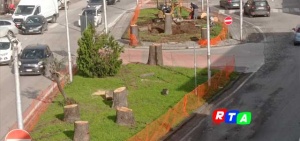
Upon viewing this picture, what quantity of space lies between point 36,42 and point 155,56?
13.5 meters

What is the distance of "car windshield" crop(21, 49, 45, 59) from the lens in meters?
43.4

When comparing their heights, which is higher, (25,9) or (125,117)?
(25,9)

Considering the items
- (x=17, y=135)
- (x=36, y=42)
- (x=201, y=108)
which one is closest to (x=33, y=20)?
(x=36, y=42)

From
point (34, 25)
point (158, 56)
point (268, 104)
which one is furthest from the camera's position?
point (34, 25)

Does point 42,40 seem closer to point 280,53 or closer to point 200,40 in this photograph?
point 200,40

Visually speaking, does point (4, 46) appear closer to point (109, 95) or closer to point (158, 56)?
point (158, 56)

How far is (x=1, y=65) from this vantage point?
151ft

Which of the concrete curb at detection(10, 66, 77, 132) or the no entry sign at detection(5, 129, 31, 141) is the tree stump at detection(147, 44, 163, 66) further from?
the no entry sign at detection(5, 129, 31, 141)

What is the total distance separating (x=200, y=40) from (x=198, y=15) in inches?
435

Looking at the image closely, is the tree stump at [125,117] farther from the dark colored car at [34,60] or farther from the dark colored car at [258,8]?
the dark colored car at [258,8]

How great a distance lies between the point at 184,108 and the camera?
109 ft

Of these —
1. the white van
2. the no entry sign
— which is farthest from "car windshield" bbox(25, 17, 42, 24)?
the no entry sign

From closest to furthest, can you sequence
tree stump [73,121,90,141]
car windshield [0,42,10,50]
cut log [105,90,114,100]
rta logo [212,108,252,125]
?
rta logo [212,108,252,125] < tree stump [73,121,90,141] < cut log [105,90,114,100] < car windshield [0,42,10,50]

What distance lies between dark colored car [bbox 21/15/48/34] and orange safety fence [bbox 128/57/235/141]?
20.2 m
